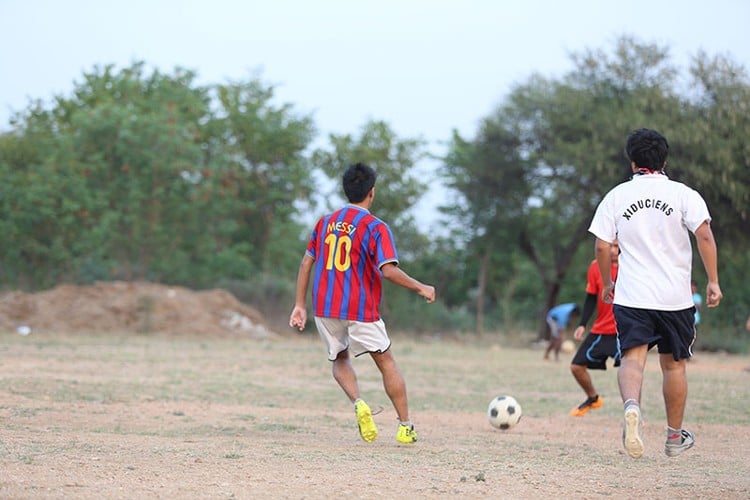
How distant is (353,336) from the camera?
305 inches

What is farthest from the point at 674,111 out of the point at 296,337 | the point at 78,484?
the point at 78,484

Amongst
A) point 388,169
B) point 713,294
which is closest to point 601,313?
point 713,294

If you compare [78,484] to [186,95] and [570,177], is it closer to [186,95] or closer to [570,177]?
[570,177]

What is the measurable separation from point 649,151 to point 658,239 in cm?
58

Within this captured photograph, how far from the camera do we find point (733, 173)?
2764 centimetres

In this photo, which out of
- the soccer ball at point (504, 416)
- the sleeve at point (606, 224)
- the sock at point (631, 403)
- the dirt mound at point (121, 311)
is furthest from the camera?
the dirt mound at point (121, 311)

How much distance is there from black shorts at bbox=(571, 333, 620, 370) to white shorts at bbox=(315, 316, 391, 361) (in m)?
3.04

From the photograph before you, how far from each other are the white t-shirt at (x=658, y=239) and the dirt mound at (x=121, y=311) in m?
22.0

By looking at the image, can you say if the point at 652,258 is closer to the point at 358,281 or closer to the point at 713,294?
the point at 713,294

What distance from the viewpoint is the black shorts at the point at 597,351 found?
32.9ft

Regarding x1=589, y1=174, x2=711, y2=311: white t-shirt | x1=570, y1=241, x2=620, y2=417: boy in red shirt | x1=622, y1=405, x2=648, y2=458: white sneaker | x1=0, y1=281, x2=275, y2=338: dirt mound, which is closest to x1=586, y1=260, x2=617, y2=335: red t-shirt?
x1=570, y1=241, x2=620, y2=417: boy in red shirt

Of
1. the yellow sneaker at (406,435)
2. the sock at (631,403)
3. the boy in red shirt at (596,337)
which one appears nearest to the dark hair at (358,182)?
the yellow sneaker at (406,435)

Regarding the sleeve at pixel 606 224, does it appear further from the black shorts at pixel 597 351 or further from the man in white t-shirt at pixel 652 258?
the black shorts at pixel 597 351

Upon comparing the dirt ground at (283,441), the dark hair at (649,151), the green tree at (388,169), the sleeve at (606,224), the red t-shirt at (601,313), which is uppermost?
the green tree at (388,169)
